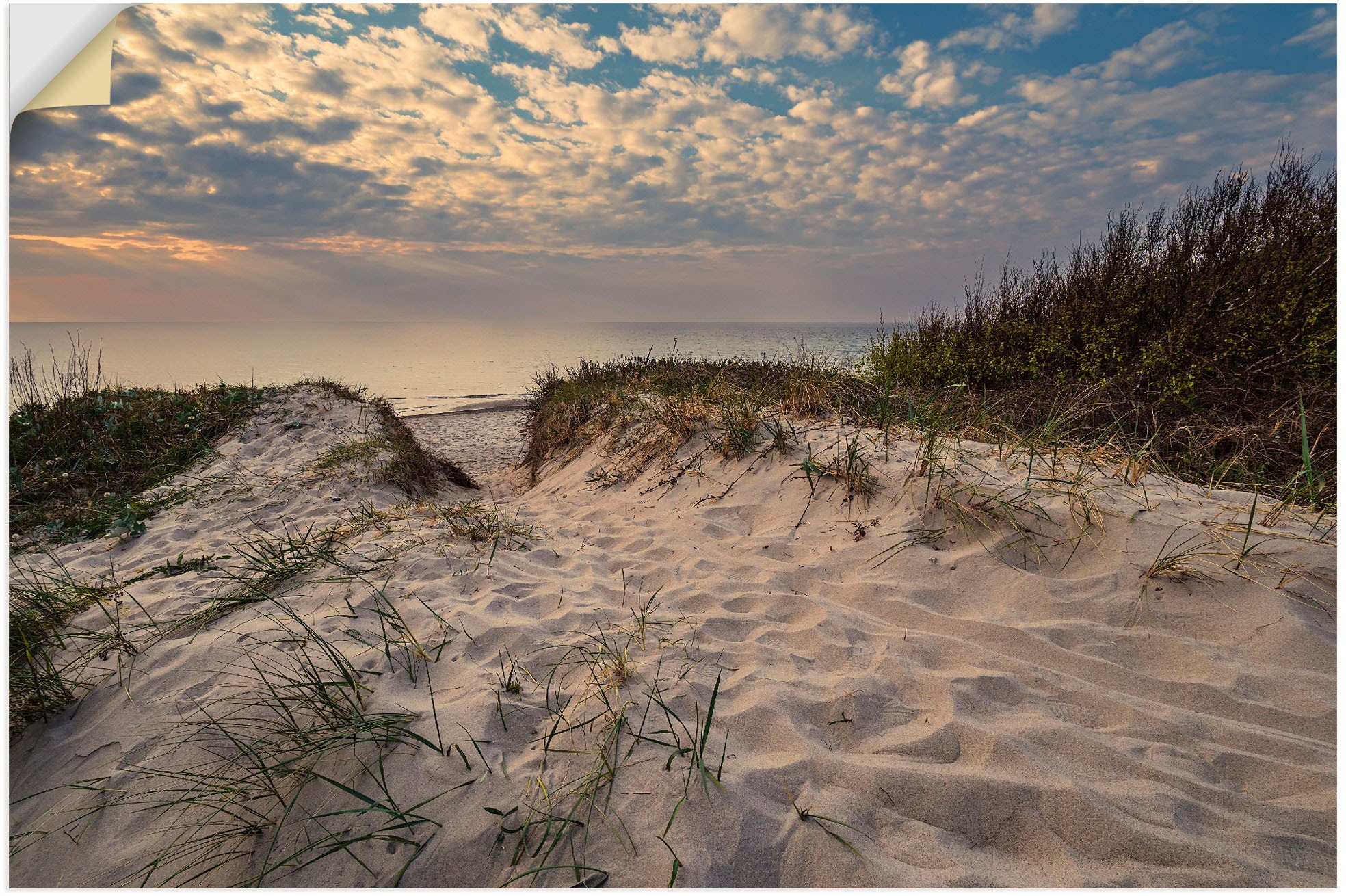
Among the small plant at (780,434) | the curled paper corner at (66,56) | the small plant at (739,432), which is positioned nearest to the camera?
the curled paper corner at (66,56)

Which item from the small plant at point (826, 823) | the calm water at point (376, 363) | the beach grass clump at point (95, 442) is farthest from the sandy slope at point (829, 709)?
the calm water at point (376, 363)

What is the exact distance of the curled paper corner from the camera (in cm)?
163

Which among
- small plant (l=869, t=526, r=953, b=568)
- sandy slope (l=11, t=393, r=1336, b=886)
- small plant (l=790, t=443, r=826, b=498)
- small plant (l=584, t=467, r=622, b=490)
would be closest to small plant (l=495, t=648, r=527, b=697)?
sandy slope (l=11, t=393, r=1336, b=886)

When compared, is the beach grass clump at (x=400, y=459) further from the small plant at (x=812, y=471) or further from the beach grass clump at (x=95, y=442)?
the small plant at (x=812, y=471)

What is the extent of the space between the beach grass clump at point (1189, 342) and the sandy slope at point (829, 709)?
1.35 metres

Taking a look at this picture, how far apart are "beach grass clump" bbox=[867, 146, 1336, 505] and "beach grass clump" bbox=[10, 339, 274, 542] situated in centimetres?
773

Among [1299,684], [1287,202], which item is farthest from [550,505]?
[1287,202]

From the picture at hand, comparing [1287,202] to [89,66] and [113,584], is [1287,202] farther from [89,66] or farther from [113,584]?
[113,584]

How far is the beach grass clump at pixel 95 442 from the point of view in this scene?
15.4 ft

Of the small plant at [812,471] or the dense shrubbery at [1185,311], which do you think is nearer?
the small plant at [812,471]

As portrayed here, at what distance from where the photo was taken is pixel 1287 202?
6277 millimetres

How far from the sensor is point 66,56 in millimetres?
1676

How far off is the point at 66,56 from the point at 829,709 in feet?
10.7

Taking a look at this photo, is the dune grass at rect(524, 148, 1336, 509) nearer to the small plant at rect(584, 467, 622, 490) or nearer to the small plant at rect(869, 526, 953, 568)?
the small plant at rect(584, 467, 622, 490)
